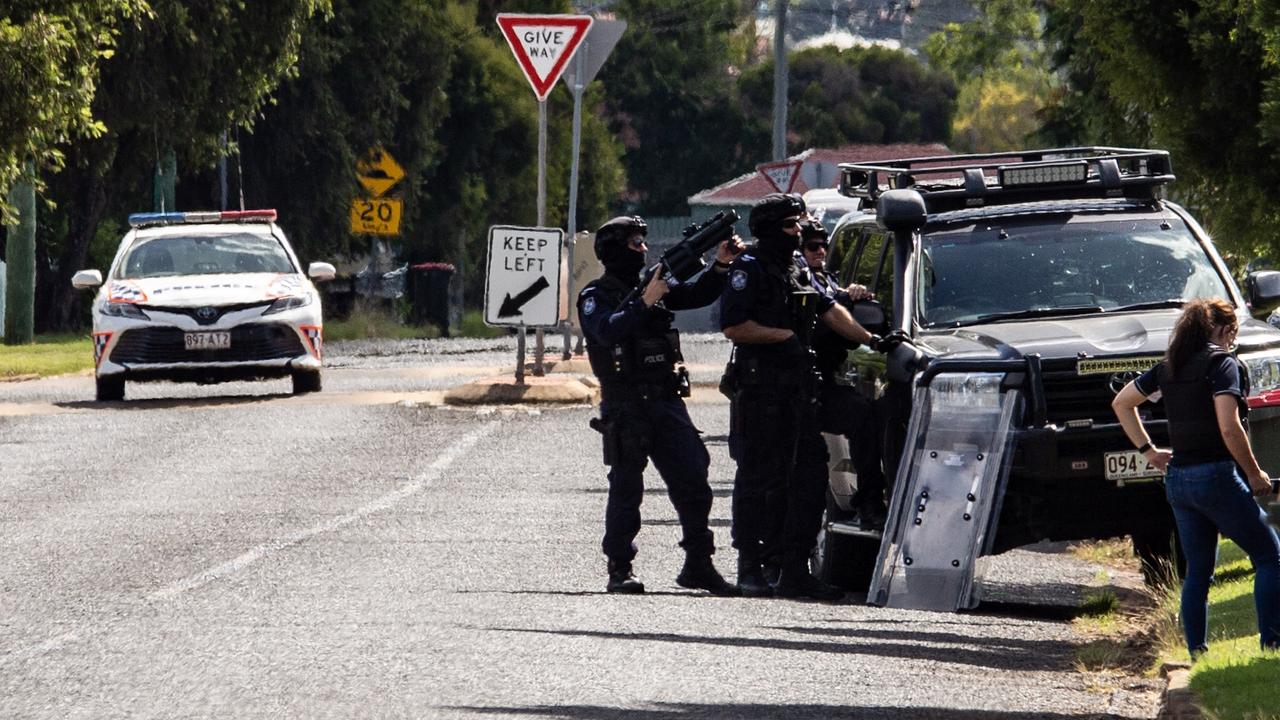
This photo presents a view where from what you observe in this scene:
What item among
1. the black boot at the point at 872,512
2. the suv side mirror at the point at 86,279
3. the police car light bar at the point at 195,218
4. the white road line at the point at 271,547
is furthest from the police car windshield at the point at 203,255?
the black boot at the point at 872,512

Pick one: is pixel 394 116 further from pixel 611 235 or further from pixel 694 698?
pixel 694 698

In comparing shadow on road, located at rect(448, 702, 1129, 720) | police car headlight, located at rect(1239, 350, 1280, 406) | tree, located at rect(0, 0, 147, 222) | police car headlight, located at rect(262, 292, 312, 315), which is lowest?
shadow on road, located at rect(448, 702, 1129, 720)

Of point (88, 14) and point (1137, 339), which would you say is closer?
point (1137, 339)

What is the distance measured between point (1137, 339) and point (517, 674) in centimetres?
357

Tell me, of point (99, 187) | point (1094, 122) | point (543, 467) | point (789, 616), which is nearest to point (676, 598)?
point (789, 616)

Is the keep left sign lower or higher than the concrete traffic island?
higher

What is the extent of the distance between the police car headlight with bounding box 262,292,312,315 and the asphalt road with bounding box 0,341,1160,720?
2968 mm

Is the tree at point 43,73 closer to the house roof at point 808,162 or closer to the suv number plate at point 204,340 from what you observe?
the suv number plate at point 204,340

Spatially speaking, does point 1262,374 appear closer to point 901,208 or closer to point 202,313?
point 901,208

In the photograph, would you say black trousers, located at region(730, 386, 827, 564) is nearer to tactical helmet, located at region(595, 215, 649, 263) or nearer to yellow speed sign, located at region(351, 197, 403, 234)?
tactical helmet, located at region(595, 215, 649, 263)

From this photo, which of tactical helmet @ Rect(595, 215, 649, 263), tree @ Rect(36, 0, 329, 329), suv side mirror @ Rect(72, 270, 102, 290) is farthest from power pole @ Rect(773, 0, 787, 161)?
tactical helmet @ Rect(595, 215, 649, 263)

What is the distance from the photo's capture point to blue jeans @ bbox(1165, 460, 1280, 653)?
9.48 meters

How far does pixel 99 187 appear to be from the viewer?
1650 inches

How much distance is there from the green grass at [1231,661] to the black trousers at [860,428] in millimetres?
1490
